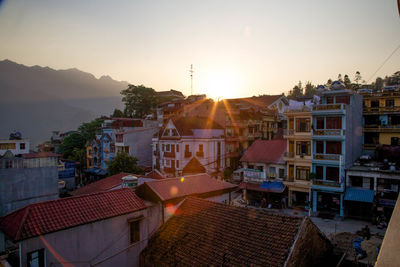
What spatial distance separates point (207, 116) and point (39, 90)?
155348 mm

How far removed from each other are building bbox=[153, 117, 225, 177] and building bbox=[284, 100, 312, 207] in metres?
11.9

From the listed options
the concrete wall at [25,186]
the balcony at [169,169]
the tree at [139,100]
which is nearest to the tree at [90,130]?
the tree at [139,100]

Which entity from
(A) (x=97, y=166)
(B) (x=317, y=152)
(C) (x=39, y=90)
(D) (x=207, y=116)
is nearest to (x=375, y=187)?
(B) (x=317, y=152)

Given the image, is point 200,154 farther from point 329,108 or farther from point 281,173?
point 329,108

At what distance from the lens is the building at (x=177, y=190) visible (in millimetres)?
13602

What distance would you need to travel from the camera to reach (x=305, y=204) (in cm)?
2592

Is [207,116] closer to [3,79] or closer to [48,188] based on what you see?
[48,188]

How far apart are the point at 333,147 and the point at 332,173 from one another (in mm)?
2425

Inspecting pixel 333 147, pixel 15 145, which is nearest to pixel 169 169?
pixel 15 145

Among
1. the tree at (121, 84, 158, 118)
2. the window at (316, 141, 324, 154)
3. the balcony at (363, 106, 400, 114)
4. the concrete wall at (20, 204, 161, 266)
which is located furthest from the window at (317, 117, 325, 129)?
the tree at (121, 84, 158, 118)

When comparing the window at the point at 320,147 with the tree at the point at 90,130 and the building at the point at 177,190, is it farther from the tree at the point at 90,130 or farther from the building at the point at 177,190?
the tree at the point at 90,130

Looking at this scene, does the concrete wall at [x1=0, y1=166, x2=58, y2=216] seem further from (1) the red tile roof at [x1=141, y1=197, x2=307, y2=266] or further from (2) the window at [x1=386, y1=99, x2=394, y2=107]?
(2) the window at [x1=386, y1=99, x2=394, y2=107]

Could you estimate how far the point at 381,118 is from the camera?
26.8 m

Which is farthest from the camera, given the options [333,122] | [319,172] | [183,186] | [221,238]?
[319,172]
